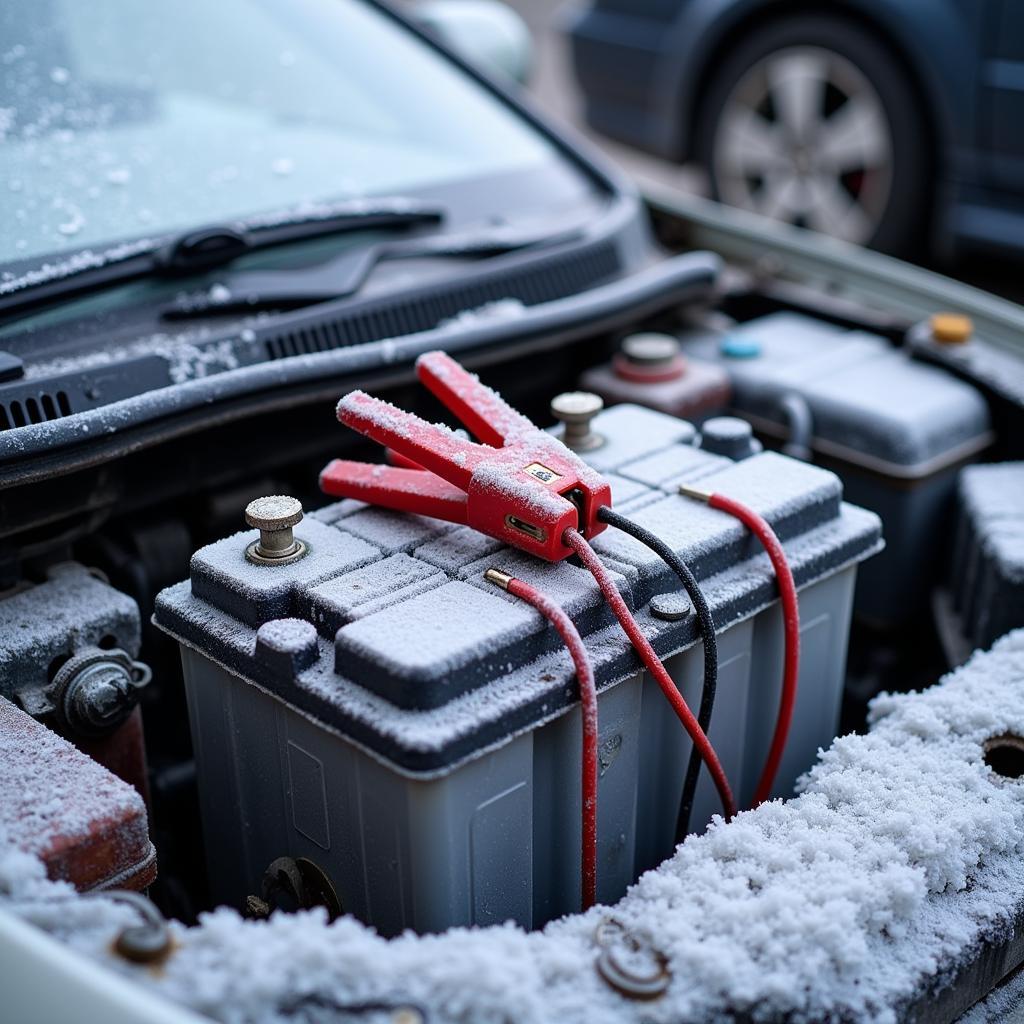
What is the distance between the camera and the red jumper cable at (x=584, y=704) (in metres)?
1.16

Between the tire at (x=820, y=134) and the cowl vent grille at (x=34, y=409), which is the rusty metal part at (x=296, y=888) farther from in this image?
the tire at (x=820, y=134)

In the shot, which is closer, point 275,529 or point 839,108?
point 275,529

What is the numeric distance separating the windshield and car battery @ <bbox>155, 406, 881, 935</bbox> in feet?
2.24

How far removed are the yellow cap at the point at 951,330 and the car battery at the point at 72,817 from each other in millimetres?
1467

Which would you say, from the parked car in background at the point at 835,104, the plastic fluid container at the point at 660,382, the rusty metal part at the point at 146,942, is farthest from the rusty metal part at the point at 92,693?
the parked car in background at the point at 835,104

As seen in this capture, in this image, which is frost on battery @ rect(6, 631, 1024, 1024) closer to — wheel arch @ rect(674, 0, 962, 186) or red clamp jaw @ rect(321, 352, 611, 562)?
red clamp jaw @ rect(321, 352, 611, 562)

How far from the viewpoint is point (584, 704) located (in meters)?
1.17

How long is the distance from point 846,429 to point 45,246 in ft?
→ 3.78

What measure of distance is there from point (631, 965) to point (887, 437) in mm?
1038

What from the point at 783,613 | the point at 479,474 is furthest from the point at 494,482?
the point at 783,613

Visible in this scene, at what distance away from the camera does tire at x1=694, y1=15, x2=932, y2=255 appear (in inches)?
157

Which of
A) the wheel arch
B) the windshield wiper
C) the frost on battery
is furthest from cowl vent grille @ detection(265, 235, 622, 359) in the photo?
the wheel arch

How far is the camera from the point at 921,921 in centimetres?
113

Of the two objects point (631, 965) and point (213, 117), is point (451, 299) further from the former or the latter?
point (631, 965)
